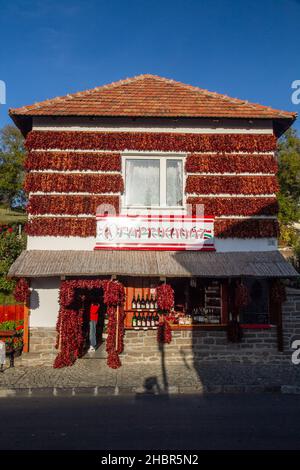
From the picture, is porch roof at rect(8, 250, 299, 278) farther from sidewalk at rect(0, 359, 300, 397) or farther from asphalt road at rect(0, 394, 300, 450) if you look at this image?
asphalt road at rect(0, 394, 300, 450)

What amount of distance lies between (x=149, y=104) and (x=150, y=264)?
18.4 feet

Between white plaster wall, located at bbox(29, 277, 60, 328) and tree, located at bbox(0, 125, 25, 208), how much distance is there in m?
25.9

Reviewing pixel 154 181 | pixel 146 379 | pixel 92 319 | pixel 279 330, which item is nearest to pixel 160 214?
pixel 154 181

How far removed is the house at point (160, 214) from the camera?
1184 centimetres

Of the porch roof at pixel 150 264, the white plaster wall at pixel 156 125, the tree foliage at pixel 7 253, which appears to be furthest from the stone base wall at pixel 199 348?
the tree foliage at pixel 7 253

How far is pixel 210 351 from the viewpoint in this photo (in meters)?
11.8

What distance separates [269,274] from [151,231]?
12.7 feet

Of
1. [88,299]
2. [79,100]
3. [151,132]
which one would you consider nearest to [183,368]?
[88,299]

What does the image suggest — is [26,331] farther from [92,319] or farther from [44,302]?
[92,319]

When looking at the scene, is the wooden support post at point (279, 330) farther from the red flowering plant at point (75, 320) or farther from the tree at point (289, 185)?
the tree at point (289, 185)

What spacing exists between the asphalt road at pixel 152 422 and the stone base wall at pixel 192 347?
2.74 metres

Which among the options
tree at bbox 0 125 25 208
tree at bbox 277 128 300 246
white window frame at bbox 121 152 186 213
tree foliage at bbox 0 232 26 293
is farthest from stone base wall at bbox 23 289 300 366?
tree at bbox 0 125 25 208

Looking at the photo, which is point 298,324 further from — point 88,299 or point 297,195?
point 297,195

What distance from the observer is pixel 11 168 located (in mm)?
35812
